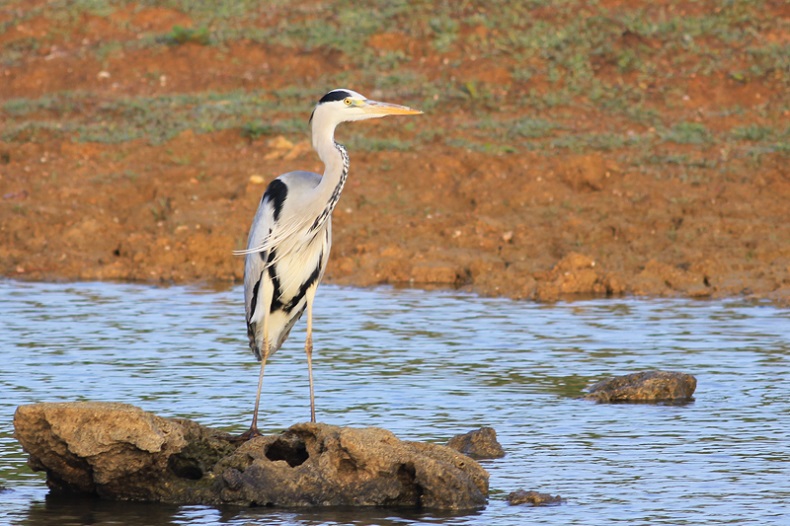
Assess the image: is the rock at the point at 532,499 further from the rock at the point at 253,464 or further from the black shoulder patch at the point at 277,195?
the black shoulder patch at the point at 277,195

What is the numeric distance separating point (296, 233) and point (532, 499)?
2346 millimetres

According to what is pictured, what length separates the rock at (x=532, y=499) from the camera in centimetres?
746

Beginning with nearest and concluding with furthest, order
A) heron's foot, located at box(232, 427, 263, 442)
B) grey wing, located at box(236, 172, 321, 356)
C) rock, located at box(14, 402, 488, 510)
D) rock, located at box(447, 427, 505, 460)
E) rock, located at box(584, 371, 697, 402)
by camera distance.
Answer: rock, located at box(14, 402, 488, 510) < heron's foot, located at box(232, 427, 263, 442) < rock, located at box(447, 427, 505, 460) < grey wing, located at box(236, 172, 321, 356) < rock, located at box(584, 371, 697, 402)

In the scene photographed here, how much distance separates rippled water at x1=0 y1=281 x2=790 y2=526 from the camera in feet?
24.7

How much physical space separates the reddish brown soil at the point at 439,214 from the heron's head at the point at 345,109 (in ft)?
20.1

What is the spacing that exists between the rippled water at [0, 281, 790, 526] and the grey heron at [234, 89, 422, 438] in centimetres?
77

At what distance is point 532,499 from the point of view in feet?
24.5

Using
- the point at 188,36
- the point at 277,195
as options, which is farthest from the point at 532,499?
the point at 188,36

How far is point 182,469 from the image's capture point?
779 cm

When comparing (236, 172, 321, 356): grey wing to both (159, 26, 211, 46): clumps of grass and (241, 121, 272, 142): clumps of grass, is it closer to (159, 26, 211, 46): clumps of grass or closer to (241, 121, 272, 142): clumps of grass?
(241, 121, 272, 142): clumps of grass

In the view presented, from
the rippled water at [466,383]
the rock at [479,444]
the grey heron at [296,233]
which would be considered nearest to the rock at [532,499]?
the rippled water at [466,383]

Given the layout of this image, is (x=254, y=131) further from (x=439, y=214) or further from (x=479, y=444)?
(x=479, y=444)

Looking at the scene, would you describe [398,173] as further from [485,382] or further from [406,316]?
[485,382]

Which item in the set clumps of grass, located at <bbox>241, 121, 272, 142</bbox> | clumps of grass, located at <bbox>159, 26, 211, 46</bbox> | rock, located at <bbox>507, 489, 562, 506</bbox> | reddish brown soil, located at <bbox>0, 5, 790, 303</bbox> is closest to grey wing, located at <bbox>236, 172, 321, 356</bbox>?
rock, located at <bbox>507, 489, 562, 506</bbox>
